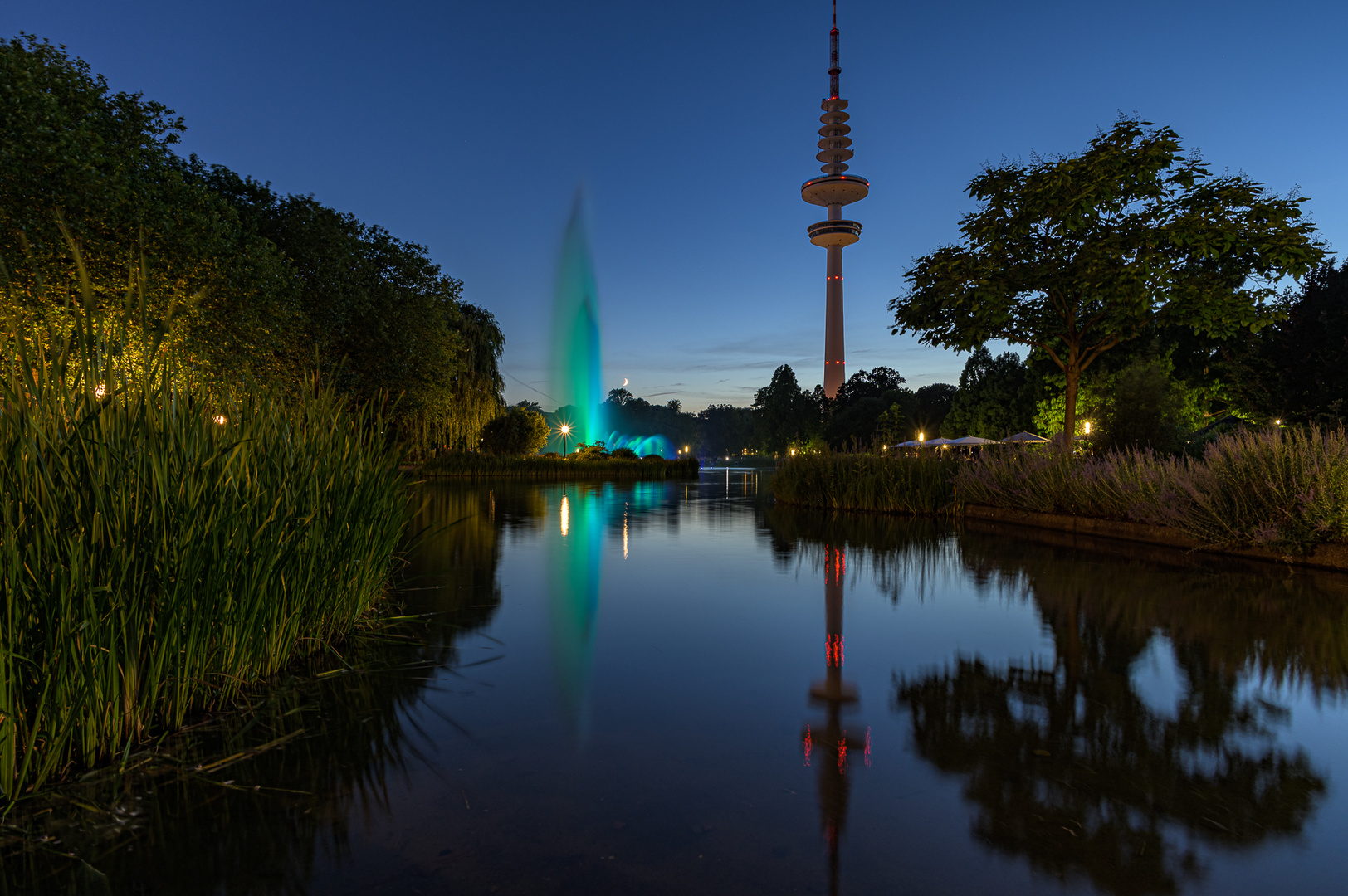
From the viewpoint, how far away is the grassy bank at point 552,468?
35.5m

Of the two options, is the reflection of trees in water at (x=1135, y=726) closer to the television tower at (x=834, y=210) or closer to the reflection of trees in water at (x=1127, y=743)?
the reflection of trees in water at (x=1127, y=743)

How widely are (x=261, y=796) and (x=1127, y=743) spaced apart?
393 cm

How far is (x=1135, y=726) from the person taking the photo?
3506 millimetres

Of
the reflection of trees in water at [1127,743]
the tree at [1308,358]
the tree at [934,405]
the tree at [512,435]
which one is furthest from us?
the tree at [934,405]

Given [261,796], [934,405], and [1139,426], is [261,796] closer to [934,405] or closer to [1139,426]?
[1139,426]

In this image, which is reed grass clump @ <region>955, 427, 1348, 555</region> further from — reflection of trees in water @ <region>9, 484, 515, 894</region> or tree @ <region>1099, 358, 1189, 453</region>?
reflection of trees in water @ <region>9, 484, 515, 894</region>


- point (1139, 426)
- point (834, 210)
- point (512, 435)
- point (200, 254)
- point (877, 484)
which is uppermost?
point (834, 210)

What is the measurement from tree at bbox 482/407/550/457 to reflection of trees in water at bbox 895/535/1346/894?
4366cm

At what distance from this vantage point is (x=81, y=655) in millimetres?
2697

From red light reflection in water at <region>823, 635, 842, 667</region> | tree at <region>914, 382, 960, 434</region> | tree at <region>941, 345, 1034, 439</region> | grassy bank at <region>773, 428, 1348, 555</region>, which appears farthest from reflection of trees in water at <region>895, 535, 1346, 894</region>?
tree at <region>914, 382, 960, 434</region>

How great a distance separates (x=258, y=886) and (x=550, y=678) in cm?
214

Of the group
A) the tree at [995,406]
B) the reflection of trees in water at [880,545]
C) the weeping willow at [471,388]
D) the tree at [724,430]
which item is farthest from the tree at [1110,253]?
the tree at [724,430]

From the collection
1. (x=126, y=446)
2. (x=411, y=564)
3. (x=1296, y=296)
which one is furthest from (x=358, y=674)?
(x=1296, y=296)

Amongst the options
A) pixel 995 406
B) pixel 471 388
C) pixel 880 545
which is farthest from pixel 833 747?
pixel 995 406
